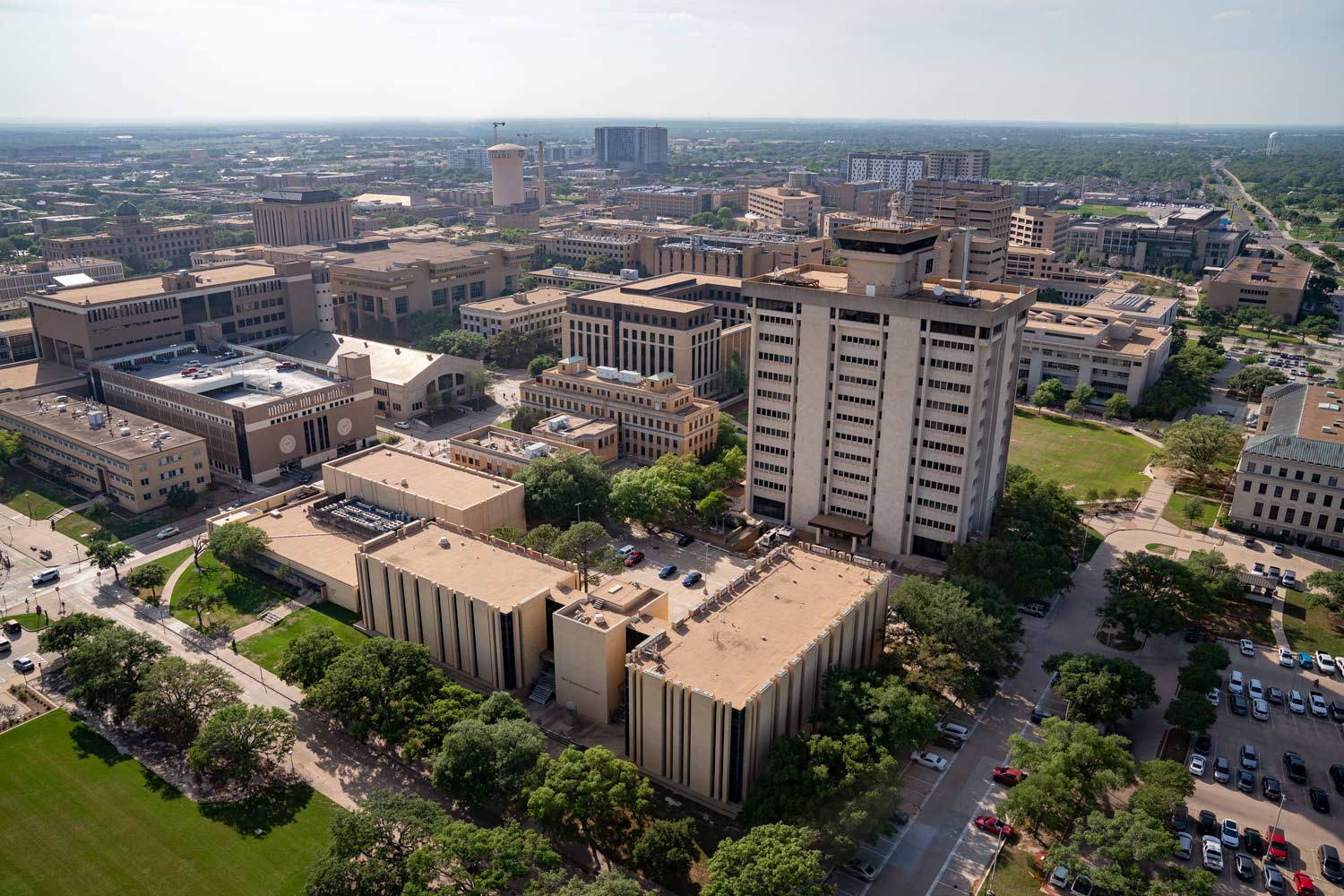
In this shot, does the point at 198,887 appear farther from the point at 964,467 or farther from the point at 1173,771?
the point at 964,467

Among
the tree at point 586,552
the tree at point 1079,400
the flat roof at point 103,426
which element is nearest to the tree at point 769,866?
the tree at point 586,552

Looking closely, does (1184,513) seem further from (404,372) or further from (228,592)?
(404,372)

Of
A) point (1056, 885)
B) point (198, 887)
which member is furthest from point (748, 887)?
point (198, 887)

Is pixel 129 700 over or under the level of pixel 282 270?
under

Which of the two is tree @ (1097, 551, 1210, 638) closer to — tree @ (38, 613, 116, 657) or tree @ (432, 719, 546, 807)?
tree @ (432, 719, 546, 807)

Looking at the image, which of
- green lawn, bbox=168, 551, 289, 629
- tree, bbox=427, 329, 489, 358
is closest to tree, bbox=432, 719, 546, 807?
green lawn, bbox=168, 551, 289, 629

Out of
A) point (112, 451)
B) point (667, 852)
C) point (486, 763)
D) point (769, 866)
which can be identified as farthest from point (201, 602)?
point (769, 866)
